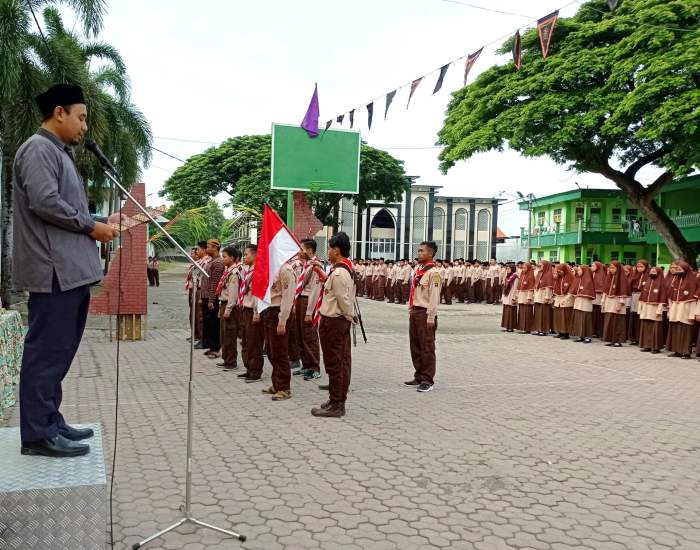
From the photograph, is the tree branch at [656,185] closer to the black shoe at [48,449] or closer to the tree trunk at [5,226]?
the tree trunk at [5,226]

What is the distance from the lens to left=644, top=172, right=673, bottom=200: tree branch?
65.8 ft

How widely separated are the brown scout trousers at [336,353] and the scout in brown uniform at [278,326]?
2.32 ft

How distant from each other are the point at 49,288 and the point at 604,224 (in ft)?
142

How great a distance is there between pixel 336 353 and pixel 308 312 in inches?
102

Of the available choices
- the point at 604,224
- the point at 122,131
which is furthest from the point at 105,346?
the point at 604,224

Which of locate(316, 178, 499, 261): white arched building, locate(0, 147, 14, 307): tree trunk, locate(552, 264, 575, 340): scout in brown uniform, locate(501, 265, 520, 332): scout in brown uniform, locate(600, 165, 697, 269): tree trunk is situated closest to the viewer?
locate(552, 264, 575, 340): scout in brown uniform

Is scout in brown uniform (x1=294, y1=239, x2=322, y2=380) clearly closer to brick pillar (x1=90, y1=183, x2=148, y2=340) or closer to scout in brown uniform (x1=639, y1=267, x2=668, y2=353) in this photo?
brick pillar (x1=90, y1=183, x2=148, y2=340)

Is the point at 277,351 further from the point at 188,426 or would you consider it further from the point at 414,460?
the point at 188,426

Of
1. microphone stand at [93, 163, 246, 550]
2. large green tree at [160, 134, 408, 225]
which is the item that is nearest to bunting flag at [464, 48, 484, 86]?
microphone stand at [93, 163, 246, 550]

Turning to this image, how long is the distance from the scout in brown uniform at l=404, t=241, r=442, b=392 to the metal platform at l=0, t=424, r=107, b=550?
17.7 feet

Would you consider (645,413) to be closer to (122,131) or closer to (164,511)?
(164,511)

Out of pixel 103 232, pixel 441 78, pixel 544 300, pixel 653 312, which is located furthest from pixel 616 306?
pixel 103 232

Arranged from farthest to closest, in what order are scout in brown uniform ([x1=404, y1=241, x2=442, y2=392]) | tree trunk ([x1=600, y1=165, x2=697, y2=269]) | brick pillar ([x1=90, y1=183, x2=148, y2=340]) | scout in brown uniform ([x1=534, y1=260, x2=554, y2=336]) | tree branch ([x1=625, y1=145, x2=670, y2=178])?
tree trunk ([x1=600, y1=165, x2=697, y2=269]), tree branch ([x1=625, y1=145, x2=670, y2=178]), scout in brown uniform ([x1=534, y1=260, x2=554, y2=336]), brick pillar ([x1=90, y1=183, x2=148, y2=340]), scout in brown uniform ([x1=404, y1=241, x2=442, y2=392])

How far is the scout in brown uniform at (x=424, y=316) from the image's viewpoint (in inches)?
316
